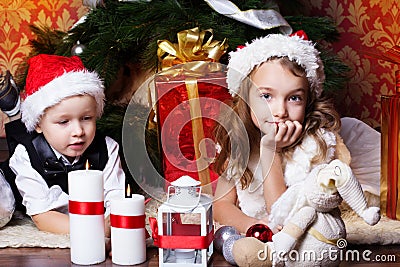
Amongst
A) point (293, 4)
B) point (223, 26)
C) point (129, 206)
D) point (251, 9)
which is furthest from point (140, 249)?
point (293, 4)

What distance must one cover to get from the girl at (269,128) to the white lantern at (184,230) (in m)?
0.23

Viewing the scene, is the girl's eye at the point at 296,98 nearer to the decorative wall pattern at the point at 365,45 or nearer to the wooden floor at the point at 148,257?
the wooden floor at the point at 148,257

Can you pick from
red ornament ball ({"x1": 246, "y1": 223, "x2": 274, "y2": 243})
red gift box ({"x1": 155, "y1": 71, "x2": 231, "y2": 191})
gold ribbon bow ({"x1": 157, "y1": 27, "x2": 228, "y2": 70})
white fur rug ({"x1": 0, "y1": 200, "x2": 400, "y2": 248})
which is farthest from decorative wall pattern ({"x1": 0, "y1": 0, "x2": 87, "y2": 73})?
red ornament ball ({"x1": 246, "y1": 223, "x2": 274, "y2": 243})

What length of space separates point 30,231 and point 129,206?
410 millimetres

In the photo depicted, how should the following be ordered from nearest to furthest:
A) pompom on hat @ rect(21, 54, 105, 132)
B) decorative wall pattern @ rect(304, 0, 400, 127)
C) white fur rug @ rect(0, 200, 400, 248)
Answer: white fur rug @ rect(0, 200, 400, 248) → pompom on hat @ rect(21, 54, 105, 132) → decorative wall pattern @ rect(304, 0, 400, 127)

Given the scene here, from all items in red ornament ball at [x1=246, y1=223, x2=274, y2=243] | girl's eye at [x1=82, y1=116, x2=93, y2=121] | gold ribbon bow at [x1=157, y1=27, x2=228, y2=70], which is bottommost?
red ornament ball at [x1=246, y1=223, x2=274, y2=243]

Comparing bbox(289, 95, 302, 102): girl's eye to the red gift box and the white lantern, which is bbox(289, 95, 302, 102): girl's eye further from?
the white lantern

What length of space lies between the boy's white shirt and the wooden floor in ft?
0.50

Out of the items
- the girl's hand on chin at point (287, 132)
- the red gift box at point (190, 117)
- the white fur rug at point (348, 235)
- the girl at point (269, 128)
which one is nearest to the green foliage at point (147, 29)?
the red gift box at point (190, 117)

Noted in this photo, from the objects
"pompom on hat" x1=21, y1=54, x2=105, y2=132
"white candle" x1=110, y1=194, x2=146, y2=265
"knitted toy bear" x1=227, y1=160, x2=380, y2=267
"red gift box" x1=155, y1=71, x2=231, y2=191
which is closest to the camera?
"knitted toy bear" x1=227, y1=160, x2=380, y2=267

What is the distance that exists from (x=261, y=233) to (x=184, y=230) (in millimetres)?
162

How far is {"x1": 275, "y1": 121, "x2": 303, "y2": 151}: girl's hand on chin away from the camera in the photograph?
1.76 metres

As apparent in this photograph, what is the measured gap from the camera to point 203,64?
1988 mm

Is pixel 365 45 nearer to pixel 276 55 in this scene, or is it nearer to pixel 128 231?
pixel 276 55
